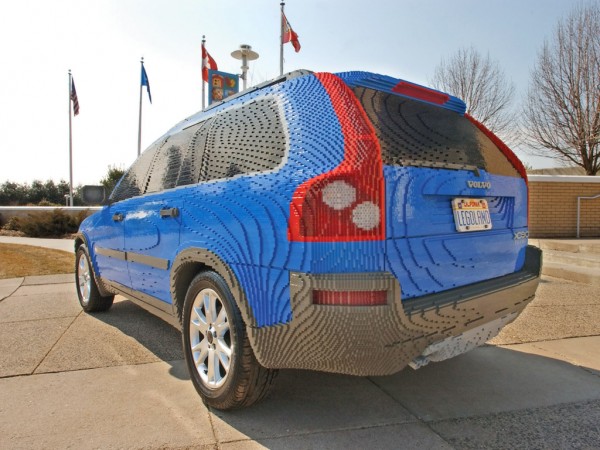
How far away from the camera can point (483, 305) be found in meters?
2.56

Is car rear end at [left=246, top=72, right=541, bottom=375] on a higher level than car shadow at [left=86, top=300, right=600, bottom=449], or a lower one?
higher

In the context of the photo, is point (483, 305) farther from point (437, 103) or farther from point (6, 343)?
point (6, 343)

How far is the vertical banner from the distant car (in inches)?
387

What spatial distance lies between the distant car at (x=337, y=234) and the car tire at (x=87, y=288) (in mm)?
2238

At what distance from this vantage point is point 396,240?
2.14 metres

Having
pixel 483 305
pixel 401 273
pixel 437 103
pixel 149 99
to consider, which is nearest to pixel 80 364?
pixel 401 273

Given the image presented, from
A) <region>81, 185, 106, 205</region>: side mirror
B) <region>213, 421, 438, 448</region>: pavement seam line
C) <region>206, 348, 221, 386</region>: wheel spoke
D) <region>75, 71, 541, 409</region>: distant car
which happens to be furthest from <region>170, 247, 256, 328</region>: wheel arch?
<region>81, 185, 106, 205</region>: side mirror

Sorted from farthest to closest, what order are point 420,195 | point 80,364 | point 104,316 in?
point 104,316 → point 80,364 → point 420,195

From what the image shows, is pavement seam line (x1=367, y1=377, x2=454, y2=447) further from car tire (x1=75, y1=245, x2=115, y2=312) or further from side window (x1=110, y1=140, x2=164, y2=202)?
car tire (x1=75, y1=245, x2=115, y2=312)

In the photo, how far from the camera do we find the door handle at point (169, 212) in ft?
10.0

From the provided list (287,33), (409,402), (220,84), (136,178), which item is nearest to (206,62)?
(287,33)

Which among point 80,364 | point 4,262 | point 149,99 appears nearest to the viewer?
point 80,364

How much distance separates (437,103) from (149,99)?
93.6ft

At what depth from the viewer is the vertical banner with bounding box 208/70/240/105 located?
495 inches
